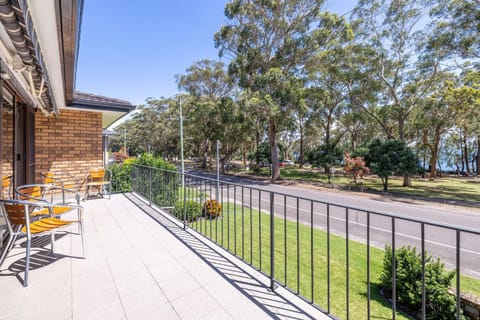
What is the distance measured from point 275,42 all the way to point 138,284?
55.9 ft

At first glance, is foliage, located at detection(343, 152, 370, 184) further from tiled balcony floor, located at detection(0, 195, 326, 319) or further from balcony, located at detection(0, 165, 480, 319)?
tiled balcony floor, located at detection(0, 195, 326, 319)

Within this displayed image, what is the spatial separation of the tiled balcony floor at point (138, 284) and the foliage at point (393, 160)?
14129mm

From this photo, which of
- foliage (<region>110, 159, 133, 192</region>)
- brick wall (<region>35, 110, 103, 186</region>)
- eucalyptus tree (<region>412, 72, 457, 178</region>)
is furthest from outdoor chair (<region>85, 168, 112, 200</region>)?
eucalyptus tree (<region>412, 72, 457, 178</region>)

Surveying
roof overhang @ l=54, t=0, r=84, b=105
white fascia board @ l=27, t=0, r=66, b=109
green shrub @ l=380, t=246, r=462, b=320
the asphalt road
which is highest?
white fascia board @ l=27, t=0, r=66, b=109

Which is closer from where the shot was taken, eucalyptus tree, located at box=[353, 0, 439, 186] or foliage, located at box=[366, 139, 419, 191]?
foliage, located at box=[366, 139, 419, 191]

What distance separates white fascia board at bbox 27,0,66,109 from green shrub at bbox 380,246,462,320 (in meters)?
4.59

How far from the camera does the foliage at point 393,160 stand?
13742 millimetres

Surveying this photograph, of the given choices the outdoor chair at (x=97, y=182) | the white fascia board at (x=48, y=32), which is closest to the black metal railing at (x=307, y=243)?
the outdoor chair at (x=97, y=182)

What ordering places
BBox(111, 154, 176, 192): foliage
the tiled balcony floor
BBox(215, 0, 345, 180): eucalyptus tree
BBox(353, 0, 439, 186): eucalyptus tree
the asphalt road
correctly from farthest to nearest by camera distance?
BBox(215, 0, 345, 180): eucalyptus tree < BBox(353, 0, 439, 186): eucalyptus tree < BBox(111, 154, 176, 192): foliage < the asphalt road < the tiled balcony floor

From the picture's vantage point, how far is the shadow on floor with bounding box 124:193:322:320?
6.07 feet

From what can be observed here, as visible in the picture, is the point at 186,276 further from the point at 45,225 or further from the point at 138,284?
the point at 45,225

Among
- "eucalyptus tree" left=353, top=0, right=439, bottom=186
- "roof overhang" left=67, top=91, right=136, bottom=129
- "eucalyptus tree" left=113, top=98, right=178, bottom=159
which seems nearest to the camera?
"roof overhang" left=67, top=91, right=136, bottom=129

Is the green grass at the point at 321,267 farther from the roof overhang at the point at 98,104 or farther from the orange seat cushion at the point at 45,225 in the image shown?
the roof overhang at the point at 98,104

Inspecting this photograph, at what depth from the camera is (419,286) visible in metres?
3.19
